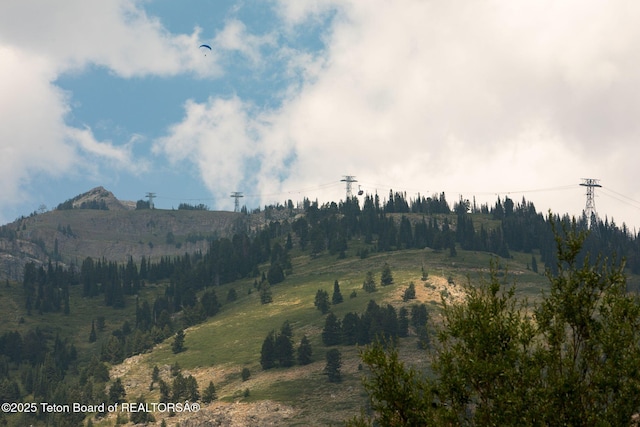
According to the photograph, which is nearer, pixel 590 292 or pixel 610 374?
pixel 610 374

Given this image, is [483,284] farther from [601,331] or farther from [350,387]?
[350,387]

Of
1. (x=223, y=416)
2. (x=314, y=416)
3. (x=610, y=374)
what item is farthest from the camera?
(x=223, y=416)

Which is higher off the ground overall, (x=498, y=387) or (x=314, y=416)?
(x=498, y=387)

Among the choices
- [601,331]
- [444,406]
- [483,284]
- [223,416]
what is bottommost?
[223,416]

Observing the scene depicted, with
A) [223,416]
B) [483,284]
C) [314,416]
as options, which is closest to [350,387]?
[314,416]

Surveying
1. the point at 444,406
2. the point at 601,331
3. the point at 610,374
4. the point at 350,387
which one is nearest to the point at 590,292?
the point at 601,331

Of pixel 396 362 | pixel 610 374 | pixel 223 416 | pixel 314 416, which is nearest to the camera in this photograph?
pixel 610 374

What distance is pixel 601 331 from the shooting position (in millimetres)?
33656

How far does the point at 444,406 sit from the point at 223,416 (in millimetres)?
167049

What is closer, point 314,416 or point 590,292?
point 590,292

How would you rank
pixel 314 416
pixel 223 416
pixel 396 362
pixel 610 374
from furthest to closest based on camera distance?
pixel 223 416 → pixel 314 416 → pixel 396 362 → pixel 610 374

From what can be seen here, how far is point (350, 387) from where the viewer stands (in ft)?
643

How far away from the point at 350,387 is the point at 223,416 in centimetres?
3204

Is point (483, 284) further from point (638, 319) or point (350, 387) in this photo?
point (350, 387)
